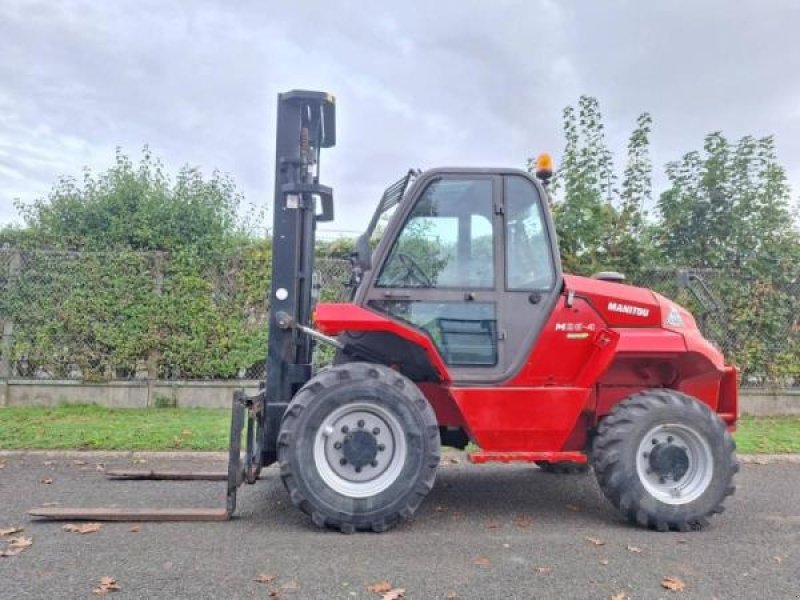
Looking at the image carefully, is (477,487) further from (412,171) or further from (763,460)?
(763,460)

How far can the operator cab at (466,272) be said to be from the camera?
4.57 m

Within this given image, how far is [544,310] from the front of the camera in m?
4.61

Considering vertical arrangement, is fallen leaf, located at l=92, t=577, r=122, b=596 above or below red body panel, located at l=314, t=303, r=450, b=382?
below

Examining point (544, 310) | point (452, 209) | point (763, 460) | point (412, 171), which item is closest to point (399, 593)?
point (544, 310)

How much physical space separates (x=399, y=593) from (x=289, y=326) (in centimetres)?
219

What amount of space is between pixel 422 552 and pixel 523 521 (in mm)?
1046

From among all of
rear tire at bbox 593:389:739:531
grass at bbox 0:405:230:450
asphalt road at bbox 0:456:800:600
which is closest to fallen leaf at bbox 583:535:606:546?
asphalt road at bbox 0:456:800:600

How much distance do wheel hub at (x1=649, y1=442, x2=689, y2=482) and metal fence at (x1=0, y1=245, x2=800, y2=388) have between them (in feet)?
16.9

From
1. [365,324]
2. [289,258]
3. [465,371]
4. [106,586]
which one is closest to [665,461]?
[465,371]

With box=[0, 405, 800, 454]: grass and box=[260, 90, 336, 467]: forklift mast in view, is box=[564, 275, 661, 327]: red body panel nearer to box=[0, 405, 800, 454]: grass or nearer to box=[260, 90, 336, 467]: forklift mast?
box=[260, 90, 336, 467]: forklift mast

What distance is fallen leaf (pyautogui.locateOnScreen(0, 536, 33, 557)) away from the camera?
12.0 ft

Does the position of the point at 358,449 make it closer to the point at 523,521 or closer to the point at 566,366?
the point at 523,521

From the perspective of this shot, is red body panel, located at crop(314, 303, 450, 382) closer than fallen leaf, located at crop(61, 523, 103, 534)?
No

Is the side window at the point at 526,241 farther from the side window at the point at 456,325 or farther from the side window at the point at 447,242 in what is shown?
the side window at the point at 456,325
